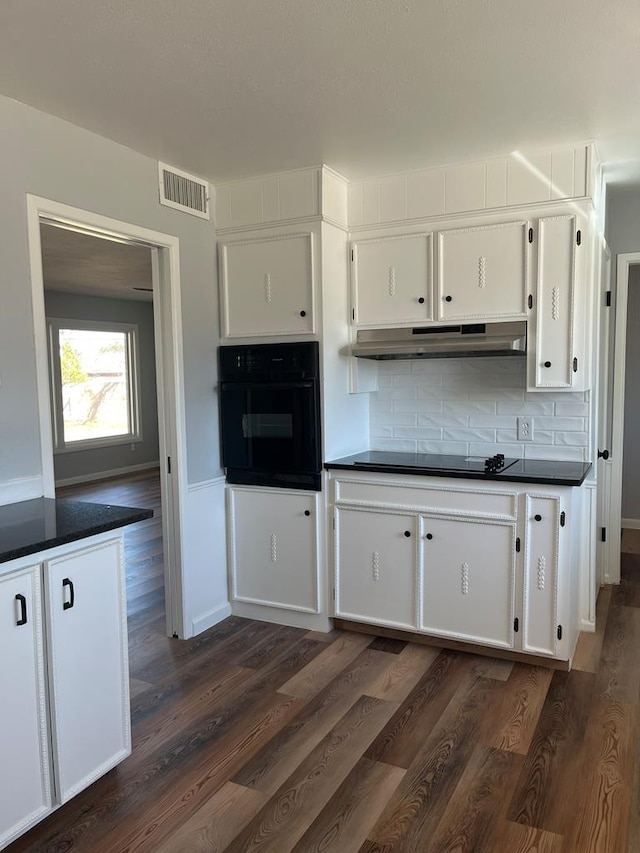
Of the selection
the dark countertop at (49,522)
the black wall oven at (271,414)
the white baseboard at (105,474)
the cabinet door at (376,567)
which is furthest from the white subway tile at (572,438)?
Result: the white baseboard at (105,474)

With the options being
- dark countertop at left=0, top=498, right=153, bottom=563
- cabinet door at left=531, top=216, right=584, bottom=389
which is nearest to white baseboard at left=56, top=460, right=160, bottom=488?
dark countertop at left=0, top=498, right=153, bottom=563

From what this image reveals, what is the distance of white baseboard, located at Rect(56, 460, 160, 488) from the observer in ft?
26.2

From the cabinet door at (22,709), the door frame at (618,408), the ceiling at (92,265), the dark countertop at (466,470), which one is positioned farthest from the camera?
the ceiling at (92,265)

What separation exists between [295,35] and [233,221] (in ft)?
5.11

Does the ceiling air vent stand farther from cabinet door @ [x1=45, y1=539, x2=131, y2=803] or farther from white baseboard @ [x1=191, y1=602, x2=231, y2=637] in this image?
white baseboard @ [x1=191, y1=602, x2=231, y2=637]

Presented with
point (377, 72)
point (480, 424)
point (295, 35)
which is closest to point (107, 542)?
point (295, 35)

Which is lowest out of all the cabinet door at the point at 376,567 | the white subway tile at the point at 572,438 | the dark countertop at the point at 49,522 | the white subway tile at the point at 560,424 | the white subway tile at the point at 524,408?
the cabinet door at the point at 376,567

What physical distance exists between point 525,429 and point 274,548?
1.52 metres

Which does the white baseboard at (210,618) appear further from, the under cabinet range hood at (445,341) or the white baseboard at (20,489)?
the under cabinet range hood at (445,341)

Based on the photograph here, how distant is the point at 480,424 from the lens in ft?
11.6

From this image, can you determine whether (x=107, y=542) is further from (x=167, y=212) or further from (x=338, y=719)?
(x=167, y=212)

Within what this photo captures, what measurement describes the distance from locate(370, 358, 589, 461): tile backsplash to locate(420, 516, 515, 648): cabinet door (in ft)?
2.05

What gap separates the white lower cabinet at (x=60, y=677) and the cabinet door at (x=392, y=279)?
1.92 m

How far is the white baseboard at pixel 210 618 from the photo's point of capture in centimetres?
343
